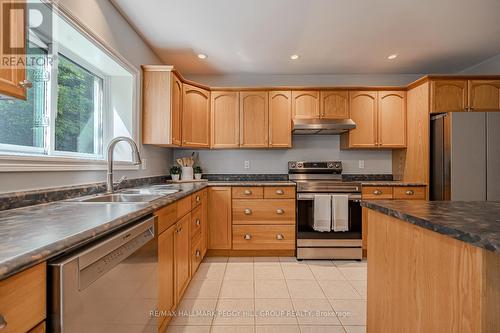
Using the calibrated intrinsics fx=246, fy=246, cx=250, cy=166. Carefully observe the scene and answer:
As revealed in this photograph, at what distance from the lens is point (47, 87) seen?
5.00 feet

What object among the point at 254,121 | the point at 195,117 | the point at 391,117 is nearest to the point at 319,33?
the point at 254,121

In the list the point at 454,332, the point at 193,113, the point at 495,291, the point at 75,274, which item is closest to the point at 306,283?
the point at 454,332

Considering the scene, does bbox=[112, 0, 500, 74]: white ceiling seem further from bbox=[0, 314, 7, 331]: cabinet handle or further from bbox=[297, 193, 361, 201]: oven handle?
bbox=[0, 314, 7, 331]: cabinet handle

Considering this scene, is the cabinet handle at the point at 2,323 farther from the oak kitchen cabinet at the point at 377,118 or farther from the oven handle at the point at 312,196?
the oak kitchen cabinet at the point at 377,118

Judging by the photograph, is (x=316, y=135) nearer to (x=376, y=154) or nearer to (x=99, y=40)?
(x=376, y=154)

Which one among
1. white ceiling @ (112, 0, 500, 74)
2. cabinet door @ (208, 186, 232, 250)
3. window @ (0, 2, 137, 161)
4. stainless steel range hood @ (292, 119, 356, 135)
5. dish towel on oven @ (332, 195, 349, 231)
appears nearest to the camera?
window @ (0, 2, 137, 161)

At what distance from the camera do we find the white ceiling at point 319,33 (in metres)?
2.10

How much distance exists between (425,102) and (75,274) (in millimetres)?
3592

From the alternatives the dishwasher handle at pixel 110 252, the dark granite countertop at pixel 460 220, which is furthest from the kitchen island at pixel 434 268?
the dishwasher handle at pixel 110 252

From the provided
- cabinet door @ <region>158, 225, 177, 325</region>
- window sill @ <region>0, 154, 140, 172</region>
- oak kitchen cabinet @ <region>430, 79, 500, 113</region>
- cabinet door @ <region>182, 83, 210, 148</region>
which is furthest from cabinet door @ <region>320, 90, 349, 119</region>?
window sill @ <region>0, 154, 140, 172</region>

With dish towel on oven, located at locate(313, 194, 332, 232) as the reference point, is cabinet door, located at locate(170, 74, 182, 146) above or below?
above

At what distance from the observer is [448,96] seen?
9.52ft

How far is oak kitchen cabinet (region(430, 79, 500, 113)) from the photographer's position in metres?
2.89

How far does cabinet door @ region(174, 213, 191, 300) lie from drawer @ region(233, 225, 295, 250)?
925 mm
